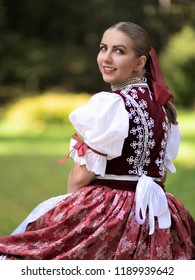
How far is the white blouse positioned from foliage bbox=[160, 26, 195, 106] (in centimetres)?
1916

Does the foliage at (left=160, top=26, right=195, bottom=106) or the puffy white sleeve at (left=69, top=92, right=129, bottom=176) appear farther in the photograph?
the foliage at (left=160, top=26, right=195, bottom=106)

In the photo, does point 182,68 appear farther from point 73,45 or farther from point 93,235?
point 93,235

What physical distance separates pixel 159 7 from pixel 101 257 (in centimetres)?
2587

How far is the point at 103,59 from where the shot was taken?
294 centimetres

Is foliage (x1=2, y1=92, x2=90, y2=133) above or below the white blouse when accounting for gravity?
above

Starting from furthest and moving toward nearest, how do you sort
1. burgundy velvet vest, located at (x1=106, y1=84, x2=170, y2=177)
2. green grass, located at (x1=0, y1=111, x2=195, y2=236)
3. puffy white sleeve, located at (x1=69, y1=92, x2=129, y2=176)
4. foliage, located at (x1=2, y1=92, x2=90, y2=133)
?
1. foliage, located at (x1=2, y1=92, x2=90, y2=133)
2. green grass, located at (x1=0, y1=111, x2=195, y2=236)
3. burgundy velvet vest, located at (x1=106, y1=84, x2=170, y2=177)
4. puffy white sleeve, located at (x1=69, y1=92, x2=129, y2=176)

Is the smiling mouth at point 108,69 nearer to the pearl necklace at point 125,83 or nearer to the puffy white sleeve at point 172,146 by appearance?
the pearl necklace at point 125,83

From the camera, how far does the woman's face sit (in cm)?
291

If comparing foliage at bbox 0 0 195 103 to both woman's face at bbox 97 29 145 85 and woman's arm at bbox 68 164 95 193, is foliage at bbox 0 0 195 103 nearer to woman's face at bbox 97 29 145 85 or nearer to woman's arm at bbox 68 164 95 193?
woman's face at bbox 97 29 145 85

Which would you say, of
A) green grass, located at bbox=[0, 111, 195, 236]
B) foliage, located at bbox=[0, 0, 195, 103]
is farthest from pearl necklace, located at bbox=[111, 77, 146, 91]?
foliage, located at bbox=[0, 0, 195, 103]

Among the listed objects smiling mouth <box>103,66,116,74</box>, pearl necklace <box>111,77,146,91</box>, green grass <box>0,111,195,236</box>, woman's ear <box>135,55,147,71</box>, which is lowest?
green grass <box>0,111,195,236</box>

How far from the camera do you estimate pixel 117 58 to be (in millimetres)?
2912

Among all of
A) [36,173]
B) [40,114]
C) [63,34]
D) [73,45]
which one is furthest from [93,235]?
[63,34]
